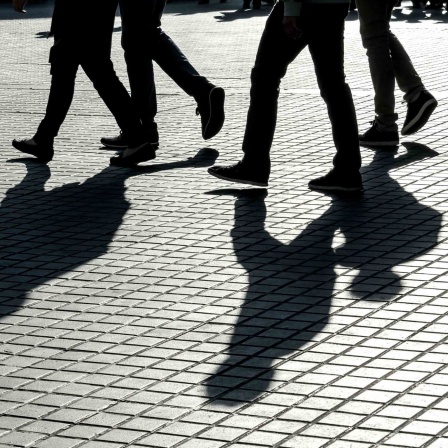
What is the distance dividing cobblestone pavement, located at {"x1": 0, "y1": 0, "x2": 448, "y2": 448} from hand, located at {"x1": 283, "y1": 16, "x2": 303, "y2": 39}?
86 cm

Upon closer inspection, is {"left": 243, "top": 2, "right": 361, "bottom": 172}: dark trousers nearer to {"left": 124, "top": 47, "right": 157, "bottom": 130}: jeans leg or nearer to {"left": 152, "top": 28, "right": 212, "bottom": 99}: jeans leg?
{"left": 124, "top": 47, "right": 157, "bottom": 130}: jeans leg

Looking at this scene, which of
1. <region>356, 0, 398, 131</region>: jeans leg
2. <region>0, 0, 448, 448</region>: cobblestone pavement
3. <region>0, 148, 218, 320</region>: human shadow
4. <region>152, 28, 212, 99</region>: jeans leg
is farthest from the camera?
<region>152, 28, 212, 99</region>: jeans leg

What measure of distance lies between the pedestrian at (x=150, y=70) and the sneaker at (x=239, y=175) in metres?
1.12

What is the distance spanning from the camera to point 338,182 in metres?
7.00

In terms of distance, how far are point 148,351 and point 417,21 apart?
16.2 meters

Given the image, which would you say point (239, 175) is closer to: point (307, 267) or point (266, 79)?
point (266, 79)

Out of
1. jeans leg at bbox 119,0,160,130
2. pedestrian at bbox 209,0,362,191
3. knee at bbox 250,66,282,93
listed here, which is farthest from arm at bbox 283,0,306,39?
jeans leg at bbox 119,0,160,130

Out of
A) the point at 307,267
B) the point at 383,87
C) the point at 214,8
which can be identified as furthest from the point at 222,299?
the point at 214,8

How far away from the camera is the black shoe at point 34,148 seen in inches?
326

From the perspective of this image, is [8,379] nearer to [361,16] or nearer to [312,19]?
[312,19]

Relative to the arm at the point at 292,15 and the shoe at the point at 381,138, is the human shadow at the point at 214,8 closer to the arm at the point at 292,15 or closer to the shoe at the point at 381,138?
the shoe at the point at 381,138

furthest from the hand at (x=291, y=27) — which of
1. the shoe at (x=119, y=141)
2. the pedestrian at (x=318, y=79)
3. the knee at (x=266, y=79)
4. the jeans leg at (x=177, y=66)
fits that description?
the jeans leg at (x=177, y=66)

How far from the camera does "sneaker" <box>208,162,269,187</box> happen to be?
23.3 ft

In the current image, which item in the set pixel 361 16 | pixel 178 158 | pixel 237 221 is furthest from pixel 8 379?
pixel 361 16
